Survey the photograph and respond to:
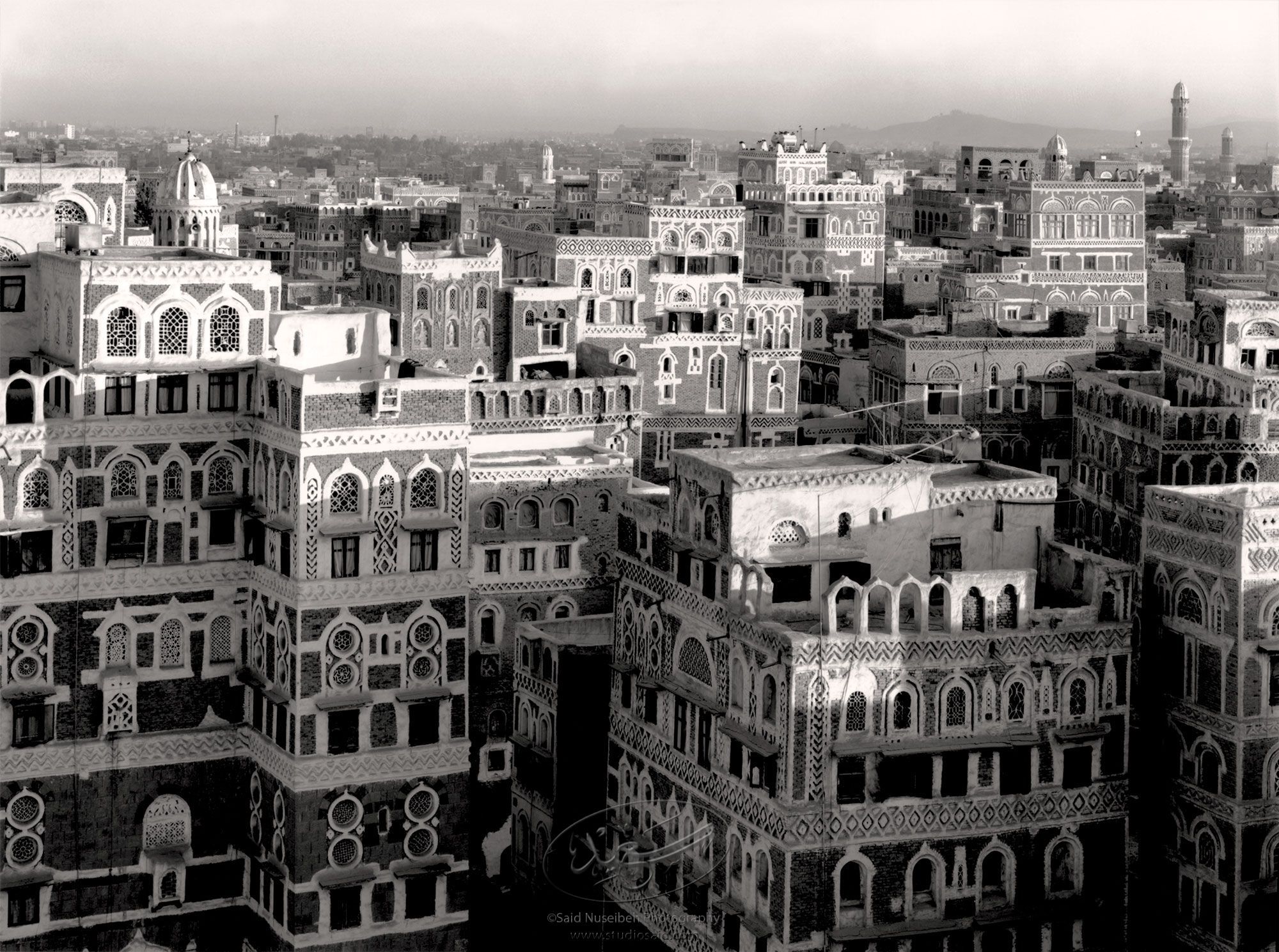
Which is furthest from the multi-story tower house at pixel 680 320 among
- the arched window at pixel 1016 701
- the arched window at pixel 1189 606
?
the arched window at pixel 1016 701

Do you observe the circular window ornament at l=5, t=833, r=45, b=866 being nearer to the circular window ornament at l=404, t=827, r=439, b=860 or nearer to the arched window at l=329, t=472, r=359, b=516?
the circular window ornament at l=404, t=827, r=439, b=860

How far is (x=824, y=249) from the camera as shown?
401 feet

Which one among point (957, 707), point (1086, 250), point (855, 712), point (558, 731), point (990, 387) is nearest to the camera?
point (855, 712)

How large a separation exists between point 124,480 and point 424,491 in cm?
668

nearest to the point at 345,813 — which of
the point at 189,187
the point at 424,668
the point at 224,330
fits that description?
the point at 424,668

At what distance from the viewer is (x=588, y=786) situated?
56812 millimetres

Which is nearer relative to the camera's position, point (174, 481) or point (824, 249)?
point (174, 481)

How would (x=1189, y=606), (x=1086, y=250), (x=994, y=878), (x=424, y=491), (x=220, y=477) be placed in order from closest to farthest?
(x=994, y=878) < (x=1189, y=606) < (x=424, y=491) < (x=220, y=477) < (x=1086, y=250)

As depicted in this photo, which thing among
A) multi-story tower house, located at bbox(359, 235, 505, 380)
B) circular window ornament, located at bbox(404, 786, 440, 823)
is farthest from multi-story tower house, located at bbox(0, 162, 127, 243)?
multi-story tower house, located at bbox(359, 235, 505, 380)

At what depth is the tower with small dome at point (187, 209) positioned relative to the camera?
67312 mm

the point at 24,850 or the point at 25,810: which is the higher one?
the point at 25,810

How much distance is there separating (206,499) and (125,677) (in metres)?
4.32

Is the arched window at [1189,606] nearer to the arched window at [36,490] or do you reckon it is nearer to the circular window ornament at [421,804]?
the circular window ornament at [421,804]

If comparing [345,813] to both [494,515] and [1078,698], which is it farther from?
[1078,698]
